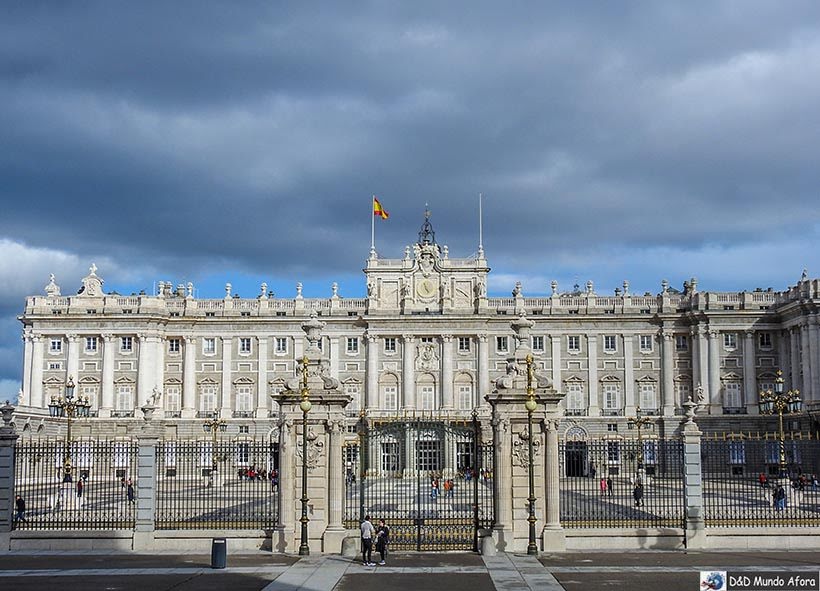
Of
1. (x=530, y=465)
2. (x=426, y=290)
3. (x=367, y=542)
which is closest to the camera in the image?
(x=367, y=542)

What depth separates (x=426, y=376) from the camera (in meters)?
92.2

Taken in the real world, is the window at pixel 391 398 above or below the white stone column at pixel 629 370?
below

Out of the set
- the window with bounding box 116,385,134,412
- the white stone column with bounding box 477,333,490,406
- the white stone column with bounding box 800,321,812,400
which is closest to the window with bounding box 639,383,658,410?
the white stone column with bounding box 800,321,812,400

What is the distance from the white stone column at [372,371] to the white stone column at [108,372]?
22560 millimetres

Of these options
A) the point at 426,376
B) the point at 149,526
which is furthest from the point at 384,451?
the point at 149,526

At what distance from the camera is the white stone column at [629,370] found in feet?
300

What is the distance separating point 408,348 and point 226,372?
1665 cm

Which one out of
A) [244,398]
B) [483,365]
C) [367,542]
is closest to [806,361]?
[483,365]

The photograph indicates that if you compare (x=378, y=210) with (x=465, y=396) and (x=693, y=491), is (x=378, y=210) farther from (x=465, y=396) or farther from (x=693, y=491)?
(x=693, y=491)

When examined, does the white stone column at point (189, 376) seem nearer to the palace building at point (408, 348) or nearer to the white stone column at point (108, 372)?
the palace building at point (408, 348)

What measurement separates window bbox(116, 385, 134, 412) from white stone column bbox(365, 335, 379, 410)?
68.8 ft

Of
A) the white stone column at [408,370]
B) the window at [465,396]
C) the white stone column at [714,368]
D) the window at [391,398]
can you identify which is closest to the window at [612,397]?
the white stone column at [714,368]

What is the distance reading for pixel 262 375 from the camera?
93000mm

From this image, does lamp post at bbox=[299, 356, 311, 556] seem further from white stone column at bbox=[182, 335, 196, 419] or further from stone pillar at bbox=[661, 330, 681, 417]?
stone pillar at bbox=[661, 330, 681, 417]
